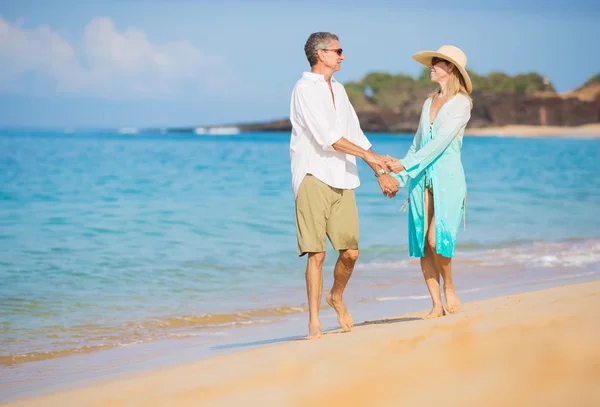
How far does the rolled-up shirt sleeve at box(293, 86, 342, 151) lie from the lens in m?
5.00

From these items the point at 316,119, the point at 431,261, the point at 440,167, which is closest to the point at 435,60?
the point at 440,167

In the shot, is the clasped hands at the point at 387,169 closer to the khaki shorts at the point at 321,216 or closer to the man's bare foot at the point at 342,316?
the khaki shorts at the point at 321,216

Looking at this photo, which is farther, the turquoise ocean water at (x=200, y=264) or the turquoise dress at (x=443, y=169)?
the turquoise ocean water at (x=200, y=264)

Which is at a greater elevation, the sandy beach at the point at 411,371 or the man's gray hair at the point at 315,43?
the man's gray hair at the point at 315,43

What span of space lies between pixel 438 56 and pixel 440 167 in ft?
2.39

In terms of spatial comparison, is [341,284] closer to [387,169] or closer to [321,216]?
[321,216]

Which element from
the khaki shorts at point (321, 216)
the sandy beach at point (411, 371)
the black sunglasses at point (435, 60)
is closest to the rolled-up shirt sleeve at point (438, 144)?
the black sunglasses at point (435, 60)

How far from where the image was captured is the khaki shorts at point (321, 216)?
16.8ft

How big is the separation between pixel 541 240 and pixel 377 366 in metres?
8.95

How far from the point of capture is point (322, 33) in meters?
5.15

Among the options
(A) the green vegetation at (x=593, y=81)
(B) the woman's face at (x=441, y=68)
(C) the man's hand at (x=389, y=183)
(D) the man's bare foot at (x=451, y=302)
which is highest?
(A) the green vegetation at (x=593, y=81)

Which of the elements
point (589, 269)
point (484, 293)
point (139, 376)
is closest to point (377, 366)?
point (139, 376)

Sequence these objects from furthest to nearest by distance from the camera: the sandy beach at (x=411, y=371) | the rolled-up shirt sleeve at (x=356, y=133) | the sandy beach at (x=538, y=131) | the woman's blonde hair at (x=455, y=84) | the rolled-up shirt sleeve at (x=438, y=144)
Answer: the sandy beach at (x=538, y=131)
the woman's blonde hair at (x=455, y=84)
the rolled-up shirt sleeve at (x=438, y=144)
the rolled-up shirt sleeve at (x=356, y=133)
the sandy beach at (x=411, y=371)

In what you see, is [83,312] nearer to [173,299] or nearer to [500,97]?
[173,299]
